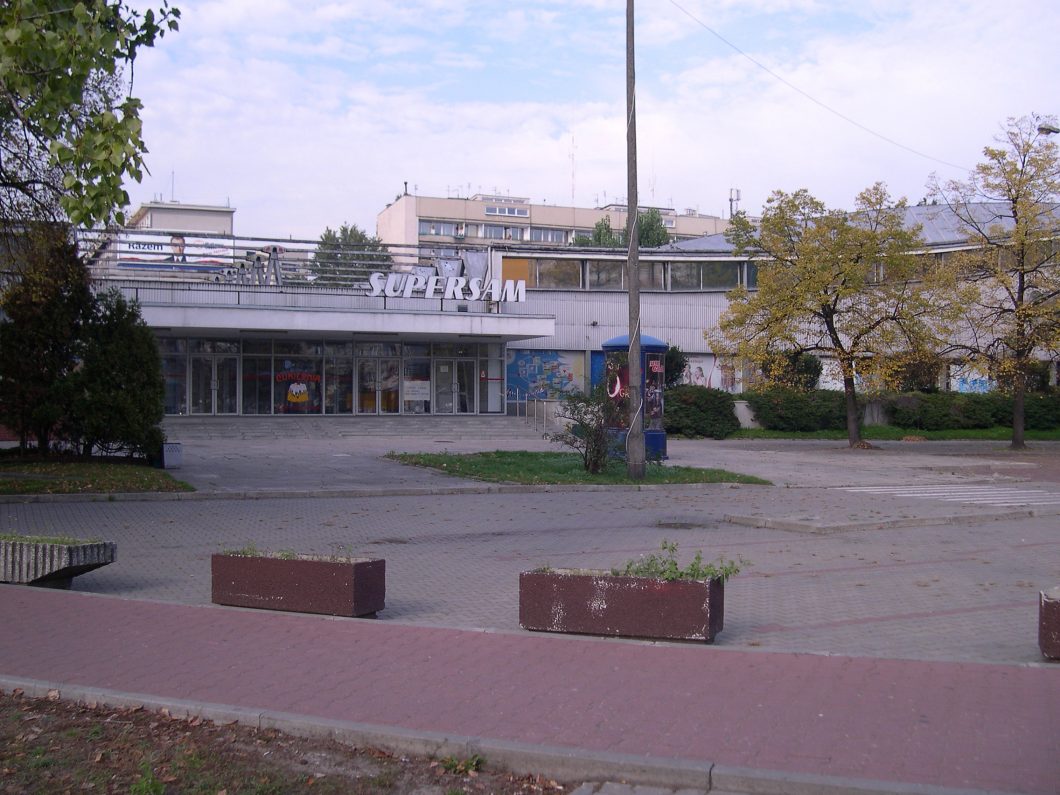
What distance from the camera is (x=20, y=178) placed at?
17.5 meters

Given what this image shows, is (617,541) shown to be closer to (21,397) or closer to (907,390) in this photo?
(21,397)

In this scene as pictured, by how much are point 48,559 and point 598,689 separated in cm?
574

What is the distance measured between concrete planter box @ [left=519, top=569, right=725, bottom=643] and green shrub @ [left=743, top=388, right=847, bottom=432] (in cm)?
3468

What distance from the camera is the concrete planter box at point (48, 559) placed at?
9.23 meters

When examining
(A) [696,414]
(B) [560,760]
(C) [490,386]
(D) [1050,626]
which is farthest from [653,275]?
(B) [560,760]

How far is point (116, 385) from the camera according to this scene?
68.8ft

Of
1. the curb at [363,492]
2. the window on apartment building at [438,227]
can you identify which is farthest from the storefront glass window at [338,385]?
the window on apartment building at [438,227]

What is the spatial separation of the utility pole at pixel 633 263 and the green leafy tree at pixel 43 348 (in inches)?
446

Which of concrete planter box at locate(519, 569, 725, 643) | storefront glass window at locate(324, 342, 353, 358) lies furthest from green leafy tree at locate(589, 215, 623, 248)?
concrete planter box at locate(519, 569, 725, 643)

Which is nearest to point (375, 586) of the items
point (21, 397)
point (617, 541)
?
point (617, 541)

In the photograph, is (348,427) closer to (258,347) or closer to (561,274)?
(258,347)

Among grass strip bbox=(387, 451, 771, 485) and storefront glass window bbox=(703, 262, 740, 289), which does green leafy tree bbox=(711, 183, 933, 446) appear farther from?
storefront glass window bbox=(703, 262, 740, 289)

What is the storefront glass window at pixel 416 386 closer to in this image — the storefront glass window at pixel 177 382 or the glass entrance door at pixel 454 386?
the glass entrance door at pixel 454 386

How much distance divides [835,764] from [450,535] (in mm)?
9522
